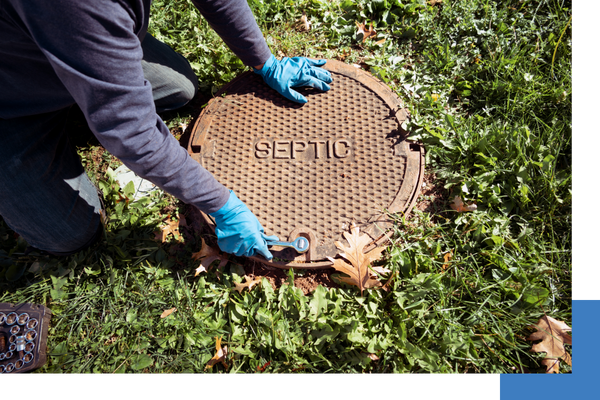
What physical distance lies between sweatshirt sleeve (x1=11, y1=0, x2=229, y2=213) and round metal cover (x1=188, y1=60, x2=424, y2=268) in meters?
0.66

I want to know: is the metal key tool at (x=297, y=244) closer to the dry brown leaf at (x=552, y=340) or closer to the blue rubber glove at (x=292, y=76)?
the blue rubber glove at (x=292, y=76)

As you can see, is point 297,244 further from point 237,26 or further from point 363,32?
point 363,32

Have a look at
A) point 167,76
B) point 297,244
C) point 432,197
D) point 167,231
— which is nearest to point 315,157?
point 297,244

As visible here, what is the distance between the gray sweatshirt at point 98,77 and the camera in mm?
1146

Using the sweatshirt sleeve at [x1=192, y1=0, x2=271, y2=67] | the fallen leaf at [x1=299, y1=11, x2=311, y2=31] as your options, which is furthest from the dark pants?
the fallen leaf at [x1=299, y1=11, x2=311, y2=31]

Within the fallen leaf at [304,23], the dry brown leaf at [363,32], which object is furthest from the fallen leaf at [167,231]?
the dry brown leaf at [363,32]

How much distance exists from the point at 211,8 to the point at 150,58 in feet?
2.18

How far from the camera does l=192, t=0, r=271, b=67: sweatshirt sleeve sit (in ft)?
6.43

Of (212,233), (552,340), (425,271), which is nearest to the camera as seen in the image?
(552,340)

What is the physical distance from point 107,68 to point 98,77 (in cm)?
5

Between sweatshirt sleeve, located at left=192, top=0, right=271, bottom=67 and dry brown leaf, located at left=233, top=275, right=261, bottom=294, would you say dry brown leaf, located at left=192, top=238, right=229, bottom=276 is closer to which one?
dry brown leaf, located at left=233, top=275, right=261, bottom=294

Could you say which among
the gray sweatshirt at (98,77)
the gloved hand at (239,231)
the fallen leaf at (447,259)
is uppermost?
the gray sweatshirt at (98,77)

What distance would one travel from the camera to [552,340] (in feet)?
5.51

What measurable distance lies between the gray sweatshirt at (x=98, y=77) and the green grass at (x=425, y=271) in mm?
662
